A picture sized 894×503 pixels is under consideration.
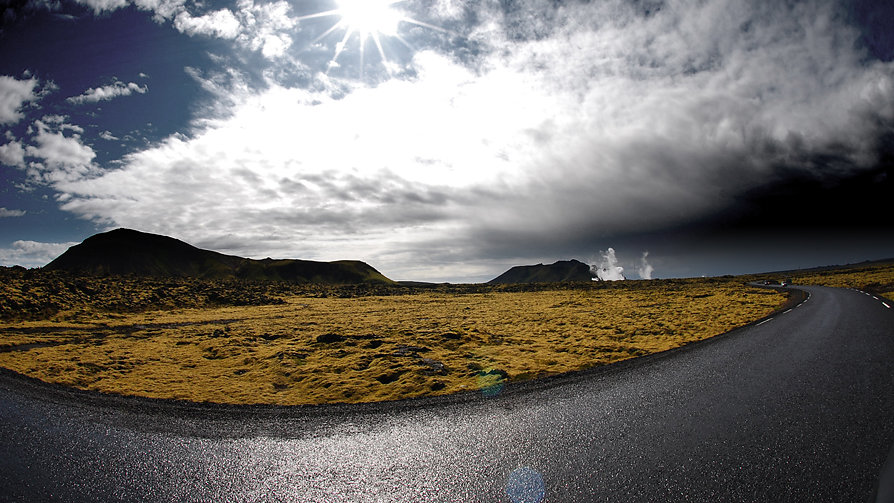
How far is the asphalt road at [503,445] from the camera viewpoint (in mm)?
4641

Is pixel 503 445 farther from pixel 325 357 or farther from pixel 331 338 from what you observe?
pixel 331 338

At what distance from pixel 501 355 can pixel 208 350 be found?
1489 cm

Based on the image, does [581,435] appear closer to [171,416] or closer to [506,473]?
[506,473]

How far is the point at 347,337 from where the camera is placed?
778 inches

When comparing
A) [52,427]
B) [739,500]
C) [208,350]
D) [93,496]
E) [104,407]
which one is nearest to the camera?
[739,500]

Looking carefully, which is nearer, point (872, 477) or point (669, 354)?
point (872, 477)

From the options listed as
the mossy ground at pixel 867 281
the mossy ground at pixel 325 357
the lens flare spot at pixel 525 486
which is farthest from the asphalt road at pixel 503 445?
the mossy ground at pixel 867 281

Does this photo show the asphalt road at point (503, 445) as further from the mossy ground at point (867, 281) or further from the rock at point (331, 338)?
the mossy ground at point (867, 281)

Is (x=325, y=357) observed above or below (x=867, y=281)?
below

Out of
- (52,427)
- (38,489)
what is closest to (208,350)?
(52,427)

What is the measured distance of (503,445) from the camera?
580cm

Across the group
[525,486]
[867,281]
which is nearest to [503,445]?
[525,486]

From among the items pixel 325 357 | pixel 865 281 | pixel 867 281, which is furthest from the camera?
pixel 865 281

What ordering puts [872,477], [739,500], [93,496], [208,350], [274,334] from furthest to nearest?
[274,334] < [208,350] < [93,496] < [872,477] < [739,500]
